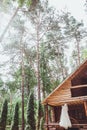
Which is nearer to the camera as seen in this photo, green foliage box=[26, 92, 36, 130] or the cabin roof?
the cabin roof

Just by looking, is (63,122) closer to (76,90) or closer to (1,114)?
(76,90)

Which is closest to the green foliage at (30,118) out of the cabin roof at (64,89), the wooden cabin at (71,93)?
the wooden cabin at (71,93)

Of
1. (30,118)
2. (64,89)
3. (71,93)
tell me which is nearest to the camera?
(71,93)

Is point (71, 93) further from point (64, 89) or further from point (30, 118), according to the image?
point (30, 118)

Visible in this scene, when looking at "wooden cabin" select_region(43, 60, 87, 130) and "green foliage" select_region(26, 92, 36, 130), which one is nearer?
"wooden cabin" select_region(43, 60, 87, 130)

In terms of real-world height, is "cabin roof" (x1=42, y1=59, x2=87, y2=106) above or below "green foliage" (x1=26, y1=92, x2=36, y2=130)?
above

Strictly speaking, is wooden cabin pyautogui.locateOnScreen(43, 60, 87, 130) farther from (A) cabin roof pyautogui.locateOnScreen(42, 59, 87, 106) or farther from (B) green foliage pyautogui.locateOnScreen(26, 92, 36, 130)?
(B) green foliage pyautogui.locateOnScreen(26, 92, 36, 130)

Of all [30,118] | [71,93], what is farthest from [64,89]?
[30,118]

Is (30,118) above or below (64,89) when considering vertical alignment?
Result: below

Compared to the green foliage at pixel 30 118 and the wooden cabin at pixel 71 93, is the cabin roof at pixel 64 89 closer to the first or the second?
the wooden cabin at pixel 71 93

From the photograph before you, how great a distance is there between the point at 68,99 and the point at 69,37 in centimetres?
1656

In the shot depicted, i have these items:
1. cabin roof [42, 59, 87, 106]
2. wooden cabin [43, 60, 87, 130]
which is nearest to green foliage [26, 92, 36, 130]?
wooden cabin [43, 60, 87, 130]

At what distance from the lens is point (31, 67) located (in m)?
31.9

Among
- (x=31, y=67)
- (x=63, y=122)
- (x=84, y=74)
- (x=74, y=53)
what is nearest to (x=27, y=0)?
(x=84, y=74)
